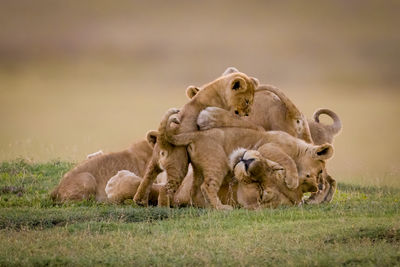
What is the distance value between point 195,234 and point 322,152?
2.63m

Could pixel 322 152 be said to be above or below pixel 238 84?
below

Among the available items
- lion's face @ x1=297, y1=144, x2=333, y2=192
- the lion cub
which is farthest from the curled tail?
the lion cub

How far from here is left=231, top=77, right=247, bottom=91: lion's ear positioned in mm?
10594

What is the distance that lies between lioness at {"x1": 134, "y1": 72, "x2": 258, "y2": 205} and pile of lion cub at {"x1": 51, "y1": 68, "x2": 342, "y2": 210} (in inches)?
0.5

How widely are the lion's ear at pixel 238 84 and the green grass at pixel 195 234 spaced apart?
5.84ft

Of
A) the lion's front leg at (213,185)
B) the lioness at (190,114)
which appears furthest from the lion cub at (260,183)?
the lioness at (190,114)

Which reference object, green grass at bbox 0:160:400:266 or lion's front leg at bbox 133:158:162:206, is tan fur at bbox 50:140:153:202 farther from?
lion's front leg at bbox 133:158:162:206

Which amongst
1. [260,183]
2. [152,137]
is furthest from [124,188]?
[260,183]

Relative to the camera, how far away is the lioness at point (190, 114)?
396 inches

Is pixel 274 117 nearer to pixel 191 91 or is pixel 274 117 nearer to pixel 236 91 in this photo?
pixel 236 91

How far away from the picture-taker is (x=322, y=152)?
1038cm

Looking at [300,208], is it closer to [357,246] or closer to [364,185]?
[357,246]

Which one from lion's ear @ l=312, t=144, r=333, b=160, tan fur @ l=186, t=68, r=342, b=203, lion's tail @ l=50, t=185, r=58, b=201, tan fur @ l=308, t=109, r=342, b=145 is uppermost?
tan fur @ l=186, t=68, r=342, b=203

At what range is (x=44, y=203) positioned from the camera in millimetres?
10758
